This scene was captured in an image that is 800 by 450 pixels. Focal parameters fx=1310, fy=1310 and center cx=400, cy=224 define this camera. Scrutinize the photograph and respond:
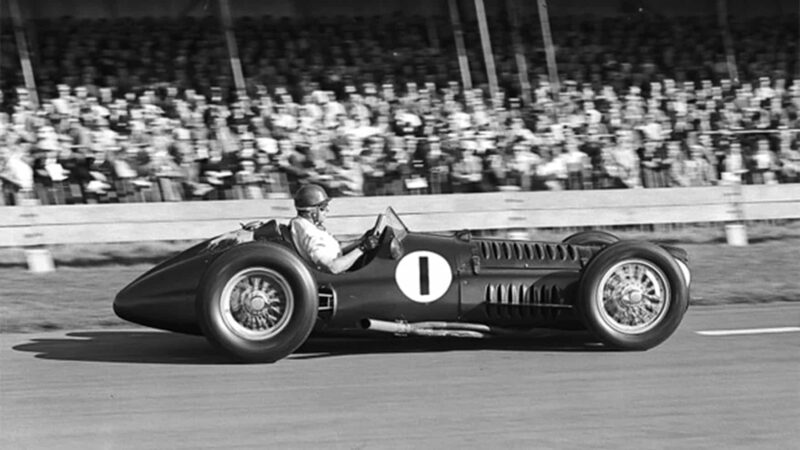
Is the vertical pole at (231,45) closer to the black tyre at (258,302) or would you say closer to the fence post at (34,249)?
the fence post at (34,249)

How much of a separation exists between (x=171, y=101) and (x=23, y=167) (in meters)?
2.57

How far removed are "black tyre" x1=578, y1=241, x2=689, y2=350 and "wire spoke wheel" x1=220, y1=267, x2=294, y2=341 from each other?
5.80ft

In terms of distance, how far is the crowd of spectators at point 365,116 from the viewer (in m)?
14.4

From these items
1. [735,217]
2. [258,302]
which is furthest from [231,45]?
[258,302]

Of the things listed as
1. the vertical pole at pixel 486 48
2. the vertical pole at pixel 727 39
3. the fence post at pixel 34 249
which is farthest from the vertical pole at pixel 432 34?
the fence post at pixel 34 249

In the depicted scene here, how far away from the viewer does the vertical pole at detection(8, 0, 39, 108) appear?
52.1ft

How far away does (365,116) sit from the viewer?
52.7ft

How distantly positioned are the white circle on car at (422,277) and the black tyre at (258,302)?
60 cm

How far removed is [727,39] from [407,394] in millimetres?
14987

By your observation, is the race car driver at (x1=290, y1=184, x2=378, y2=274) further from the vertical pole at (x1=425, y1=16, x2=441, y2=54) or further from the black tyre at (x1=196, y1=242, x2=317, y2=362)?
the vertical pole at (x1=425, y1=16, x2=441, y2=54)

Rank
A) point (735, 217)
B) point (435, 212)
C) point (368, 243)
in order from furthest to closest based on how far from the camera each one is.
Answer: point (735, 217)
point (435, 212)
point (368, 243)

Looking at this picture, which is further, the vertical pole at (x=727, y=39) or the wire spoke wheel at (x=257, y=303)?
the vertical pole at (x=727, y=39)

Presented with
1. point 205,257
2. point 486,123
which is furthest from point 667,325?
point 486,123

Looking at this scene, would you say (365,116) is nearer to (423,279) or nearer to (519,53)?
(519,53)
